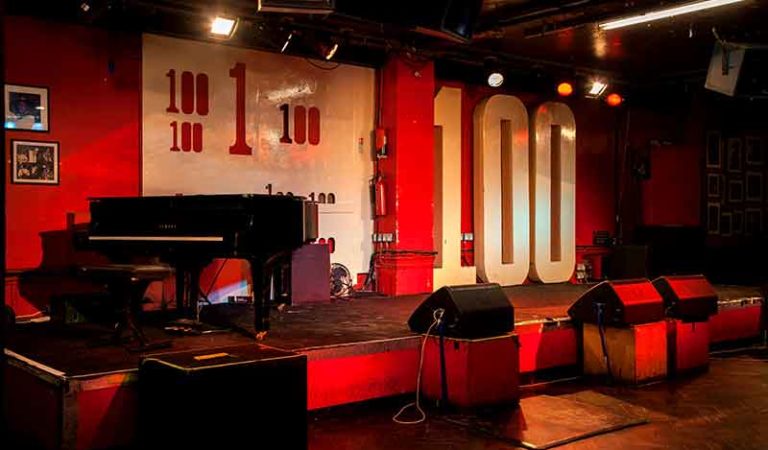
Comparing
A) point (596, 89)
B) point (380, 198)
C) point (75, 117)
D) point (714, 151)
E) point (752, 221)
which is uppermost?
point (596, 89)

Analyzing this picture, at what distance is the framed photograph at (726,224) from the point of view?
1123 cm

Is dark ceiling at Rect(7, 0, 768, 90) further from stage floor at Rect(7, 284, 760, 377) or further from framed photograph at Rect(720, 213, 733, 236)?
framed photograph at Rect(720, 213, 733, 236)

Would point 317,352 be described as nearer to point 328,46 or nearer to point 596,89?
point 328,46

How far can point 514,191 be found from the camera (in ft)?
32.4

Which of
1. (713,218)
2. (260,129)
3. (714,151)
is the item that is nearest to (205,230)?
(260,129)

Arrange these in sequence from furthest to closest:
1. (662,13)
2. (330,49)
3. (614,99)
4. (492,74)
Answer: (614,99) → (492,74) → (330,49) → (662,13)

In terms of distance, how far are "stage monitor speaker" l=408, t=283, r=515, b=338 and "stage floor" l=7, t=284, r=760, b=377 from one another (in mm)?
285

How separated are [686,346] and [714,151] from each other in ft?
17.8

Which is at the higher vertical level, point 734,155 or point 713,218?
point 734,155

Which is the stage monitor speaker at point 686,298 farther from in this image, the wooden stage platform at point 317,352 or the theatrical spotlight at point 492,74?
the theatrical spotlight at point 492,74

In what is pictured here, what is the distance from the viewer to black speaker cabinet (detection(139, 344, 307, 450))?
3.69m

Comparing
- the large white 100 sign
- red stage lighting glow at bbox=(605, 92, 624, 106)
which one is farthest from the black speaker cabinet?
red stage lighting glow at bbox=(605, 92, 624, 106)

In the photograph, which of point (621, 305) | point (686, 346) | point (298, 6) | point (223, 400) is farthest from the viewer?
point (686, 346)

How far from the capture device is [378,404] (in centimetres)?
550
